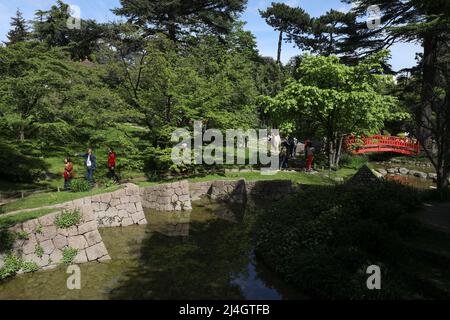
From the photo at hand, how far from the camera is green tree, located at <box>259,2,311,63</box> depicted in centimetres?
3509

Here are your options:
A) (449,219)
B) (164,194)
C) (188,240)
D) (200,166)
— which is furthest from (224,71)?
(449,219)

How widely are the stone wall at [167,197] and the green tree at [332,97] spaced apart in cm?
722

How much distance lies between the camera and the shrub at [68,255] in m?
9.88

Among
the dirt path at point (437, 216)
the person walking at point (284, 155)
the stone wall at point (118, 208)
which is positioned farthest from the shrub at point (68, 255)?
the person walking at point (284, 155)

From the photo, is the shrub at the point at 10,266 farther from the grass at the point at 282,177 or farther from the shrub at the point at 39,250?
the grass at the point at 282,177

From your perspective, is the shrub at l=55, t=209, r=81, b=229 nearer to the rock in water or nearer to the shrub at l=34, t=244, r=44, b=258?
the shrub at l=34, t=244, r=44, b=258

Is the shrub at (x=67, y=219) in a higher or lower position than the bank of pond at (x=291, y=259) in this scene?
higher

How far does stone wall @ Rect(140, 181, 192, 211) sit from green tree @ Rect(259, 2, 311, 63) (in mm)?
26032

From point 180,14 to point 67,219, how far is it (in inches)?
927

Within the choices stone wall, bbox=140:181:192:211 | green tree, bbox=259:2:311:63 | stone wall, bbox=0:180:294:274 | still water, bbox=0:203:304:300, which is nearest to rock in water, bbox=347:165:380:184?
stone wall, bbox=0:180:294:274

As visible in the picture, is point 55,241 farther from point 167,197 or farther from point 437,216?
point 437,216

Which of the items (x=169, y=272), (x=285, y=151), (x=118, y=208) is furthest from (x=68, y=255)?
(x=285, y=151)

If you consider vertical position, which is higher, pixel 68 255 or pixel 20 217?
pixel 20 217

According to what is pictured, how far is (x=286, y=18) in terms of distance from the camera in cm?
3597
